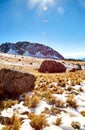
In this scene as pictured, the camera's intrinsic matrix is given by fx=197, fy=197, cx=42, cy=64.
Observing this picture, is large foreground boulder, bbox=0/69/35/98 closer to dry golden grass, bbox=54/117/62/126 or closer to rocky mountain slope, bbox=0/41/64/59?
dry golden grass, bbox=54/117/62/126

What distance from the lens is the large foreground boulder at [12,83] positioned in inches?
453

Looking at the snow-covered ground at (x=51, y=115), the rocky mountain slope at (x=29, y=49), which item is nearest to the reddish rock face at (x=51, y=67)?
the snow-covered ground at (x=51, y=115)

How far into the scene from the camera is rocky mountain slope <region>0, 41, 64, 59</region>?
168 metres

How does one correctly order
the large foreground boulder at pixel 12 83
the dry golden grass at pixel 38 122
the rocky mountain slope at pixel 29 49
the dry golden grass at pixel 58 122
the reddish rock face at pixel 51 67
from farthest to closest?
1. the rocky mountain slope at pixel 29 49
2. the reddish rock face at pixel 51 67
3. the large foreground boulder at pixel 12 83
4. the dry golden grass at pixel 58 122
5. the dry golden grass at pixel 38 122

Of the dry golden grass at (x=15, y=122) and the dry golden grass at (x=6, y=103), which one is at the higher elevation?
the dry golden grass at (x=6, y=103)

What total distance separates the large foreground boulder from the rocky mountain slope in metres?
151

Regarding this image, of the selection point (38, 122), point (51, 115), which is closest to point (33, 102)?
point (51, 115)

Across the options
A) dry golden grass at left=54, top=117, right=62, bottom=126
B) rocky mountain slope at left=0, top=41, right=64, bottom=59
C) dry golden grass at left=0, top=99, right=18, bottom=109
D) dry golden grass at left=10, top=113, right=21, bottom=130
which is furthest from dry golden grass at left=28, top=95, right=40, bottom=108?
rocky mountain slope at left=0, top=41, right=64, bottom=59

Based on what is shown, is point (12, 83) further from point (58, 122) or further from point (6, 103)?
point (58, 122)

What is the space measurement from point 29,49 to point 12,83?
162229 mm

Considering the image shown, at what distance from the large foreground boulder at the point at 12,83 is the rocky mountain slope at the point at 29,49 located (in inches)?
5963

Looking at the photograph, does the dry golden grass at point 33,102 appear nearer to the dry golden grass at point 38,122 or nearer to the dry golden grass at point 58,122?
the dry golden grass at point 38,122

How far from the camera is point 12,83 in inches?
462

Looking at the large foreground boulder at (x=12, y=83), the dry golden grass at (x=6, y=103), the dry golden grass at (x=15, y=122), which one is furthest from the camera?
the large foreground boulder at (x=12, y=83)
